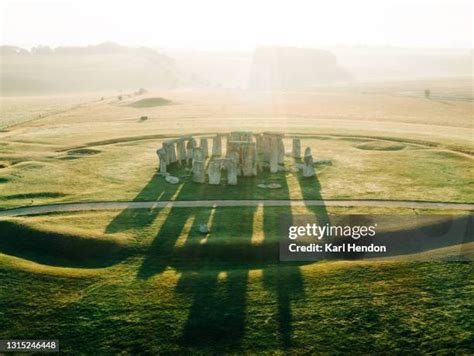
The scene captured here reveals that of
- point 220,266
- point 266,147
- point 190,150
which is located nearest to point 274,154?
point 266,147

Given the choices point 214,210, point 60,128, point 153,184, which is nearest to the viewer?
point 214,210

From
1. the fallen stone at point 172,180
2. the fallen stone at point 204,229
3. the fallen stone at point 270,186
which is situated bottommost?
the fallen stone at point 204,229

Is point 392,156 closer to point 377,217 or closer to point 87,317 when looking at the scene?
point 377,217

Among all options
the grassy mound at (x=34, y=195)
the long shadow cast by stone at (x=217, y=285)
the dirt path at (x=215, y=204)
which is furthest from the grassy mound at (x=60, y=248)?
the grassy mound at (x=34, y=195)

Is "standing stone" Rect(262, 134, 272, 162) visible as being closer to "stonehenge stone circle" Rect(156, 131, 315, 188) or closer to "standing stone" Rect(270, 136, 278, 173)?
"stonehenge stone circle" Rect(156, 131, 315, 188)

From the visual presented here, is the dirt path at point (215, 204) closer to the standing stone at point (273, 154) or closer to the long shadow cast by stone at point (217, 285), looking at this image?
the long shadow cast by stone at point (217, 285)

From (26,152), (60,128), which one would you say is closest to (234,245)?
(26,152)
